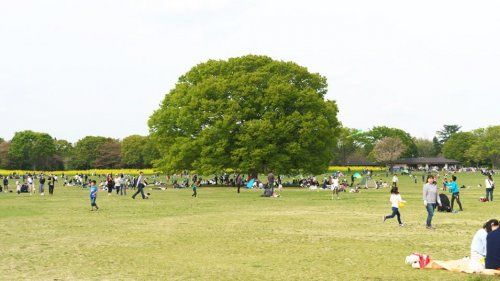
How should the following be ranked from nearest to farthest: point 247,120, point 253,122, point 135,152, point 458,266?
point 458,266, point 253,122, point 247,120, point 135,152

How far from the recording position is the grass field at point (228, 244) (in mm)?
13047

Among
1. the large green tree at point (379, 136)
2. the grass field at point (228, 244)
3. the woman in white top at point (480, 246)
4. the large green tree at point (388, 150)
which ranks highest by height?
the large green tree at point (379, 136)

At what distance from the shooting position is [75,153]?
179m

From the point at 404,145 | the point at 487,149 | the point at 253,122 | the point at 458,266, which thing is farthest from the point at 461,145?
the point at 458,266

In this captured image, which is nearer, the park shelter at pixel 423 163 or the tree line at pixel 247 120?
the tree line at pixel 247 120

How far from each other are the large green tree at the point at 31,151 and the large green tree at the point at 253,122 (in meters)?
112

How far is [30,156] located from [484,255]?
16891 centimetres

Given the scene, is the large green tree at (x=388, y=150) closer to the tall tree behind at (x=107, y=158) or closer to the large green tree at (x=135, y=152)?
the large green tree at (x=135, y=152)

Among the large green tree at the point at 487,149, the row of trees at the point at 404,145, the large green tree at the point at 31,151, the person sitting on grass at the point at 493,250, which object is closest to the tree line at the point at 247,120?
the person sitting on grass at the point at 493,250

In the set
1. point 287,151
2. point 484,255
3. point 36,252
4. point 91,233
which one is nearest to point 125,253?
point 36,252

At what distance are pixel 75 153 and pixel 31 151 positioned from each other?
645 inches

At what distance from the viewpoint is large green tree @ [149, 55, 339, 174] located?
194 ft

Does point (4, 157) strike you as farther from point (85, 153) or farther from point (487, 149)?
point (487, 149)

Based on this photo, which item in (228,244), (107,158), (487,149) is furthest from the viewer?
(107,158)
